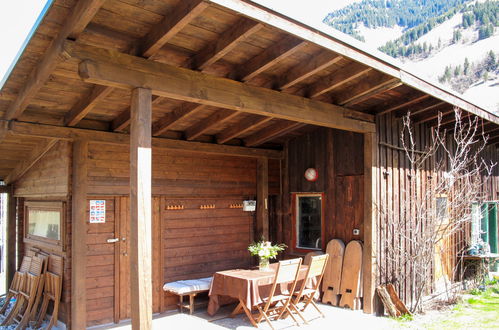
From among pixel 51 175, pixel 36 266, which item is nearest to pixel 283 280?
pixel 51 175

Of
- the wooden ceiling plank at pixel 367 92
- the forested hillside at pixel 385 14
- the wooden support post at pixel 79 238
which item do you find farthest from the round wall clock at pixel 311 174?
the forested hillside at pixel 385 14

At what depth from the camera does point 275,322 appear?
599cm

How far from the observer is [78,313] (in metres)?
5.65

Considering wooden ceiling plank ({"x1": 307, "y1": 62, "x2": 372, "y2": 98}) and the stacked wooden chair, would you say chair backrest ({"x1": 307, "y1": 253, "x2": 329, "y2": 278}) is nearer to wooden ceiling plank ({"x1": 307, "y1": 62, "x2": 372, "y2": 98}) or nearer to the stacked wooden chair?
wooden ceiling plank ({"x1": 307, "y1": 62, "x2": 372, "y2": 98})

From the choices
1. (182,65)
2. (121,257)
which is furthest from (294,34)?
(121,257)

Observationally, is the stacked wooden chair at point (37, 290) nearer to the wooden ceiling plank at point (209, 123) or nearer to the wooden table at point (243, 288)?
the wooden table at point (243, 288)

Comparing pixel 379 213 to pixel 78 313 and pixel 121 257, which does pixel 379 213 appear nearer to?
pixel 121 257

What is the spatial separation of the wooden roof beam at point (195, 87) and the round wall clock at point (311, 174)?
149 cm

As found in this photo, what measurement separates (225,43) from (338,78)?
6.14 ft

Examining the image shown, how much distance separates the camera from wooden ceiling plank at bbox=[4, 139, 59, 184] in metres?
6.33

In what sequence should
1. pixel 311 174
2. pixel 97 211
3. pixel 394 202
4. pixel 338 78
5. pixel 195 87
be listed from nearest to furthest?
pixel 195 87, pixel 338 78, pixel 97 211, pixel 394 202, pixel 311 174

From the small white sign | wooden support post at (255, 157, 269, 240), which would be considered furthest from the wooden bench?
wooden support post at (255, 157, 269, 240)

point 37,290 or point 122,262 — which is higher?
point 122,262

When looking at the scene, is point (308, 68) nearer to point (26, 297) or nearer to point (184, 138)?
point (184, 138)
